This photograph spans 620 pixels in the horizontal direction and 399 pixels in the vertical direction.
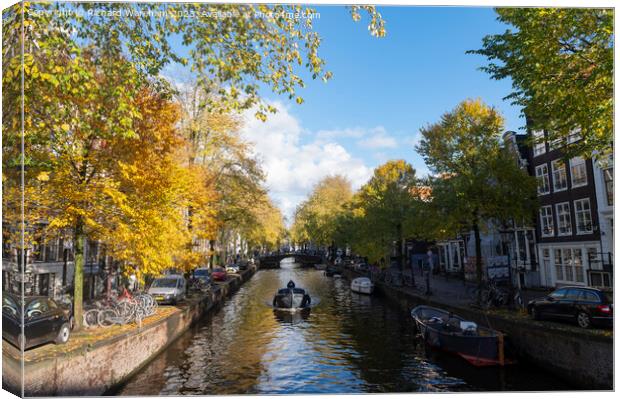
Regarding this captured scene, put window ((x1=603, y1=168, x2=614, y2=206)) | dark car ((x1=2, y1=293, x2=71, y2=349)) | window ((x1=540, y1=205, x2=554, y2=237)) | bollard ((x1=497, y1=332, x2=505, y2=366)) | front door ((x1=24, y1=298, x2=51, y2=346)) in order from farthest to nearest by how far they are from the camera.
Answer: window ((x1=540, y1=205, x2=554, y2=237))
window ((x1=603, y1=168, x2=614, y2=206))
bollard ((x1=497, y1=332, x2=505, y2=366))
front door ((x1=24, y1=298, x2=51, y2=346))
dark car ((x1=2, y1=293, x2=71, y2=349))

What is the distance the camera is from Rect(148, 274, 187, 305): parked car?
25.1 metres

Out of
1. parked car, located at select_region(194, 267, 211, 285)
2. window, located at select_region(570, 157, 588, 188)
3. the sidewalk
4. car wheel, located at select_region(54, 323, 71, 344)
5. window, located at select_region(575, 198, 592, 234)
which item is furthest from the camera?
parked car, located at select_region(194, 267, 211, 285)

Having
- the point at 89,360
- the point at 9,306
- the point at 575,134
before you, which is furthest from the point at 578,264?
the point at 9,306

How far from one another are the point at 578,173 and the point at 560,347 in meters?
17.8

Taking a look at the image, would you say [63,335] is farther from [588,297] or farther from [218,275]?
[218,275]

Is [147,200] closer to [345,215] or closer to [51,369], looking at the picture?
[51,369]

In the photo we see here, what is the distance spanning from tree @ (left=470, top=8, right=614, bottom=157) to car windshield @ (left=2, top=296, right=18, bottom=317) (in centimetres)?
1494

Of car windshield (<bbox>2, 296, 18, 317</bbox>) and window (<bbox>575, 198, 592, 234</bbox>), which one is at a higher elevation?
window (<bbox>575, 198, 592, 234</bbox>)

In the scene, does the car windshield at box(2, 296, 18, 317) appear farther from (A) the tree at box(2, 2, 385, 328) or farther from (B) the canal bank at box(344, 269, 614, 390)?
(B) the canal bank at box(344, 269, 614, 390)

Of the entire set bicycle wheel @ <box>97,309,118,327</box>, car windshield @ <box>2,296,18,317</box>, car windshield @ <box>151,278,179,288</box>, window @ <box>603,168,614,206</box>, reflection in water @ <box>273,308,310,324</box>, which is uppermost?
window @ <box>603,168,614,206</box>

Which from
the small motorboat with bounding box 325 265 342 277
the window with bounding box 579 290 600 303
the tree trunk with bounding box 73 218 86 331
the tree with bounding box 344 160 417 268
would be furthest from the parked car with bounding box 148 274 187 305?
the small motorboat with bounding box 325 265 342 277

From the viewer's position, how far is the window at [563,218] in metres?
29.9

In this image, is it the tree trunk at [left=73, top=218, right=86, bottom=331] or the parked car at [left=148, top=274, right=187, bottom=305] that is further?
the parked car at [left=148, top=274, right=187, bottom=305]

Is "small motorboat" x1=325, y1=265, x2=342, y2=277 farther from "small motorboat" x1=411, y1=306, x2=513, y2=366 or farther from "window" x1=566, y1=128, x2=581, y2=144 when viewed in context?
"window" x1=566, y1=128, x2=581, y2=144
